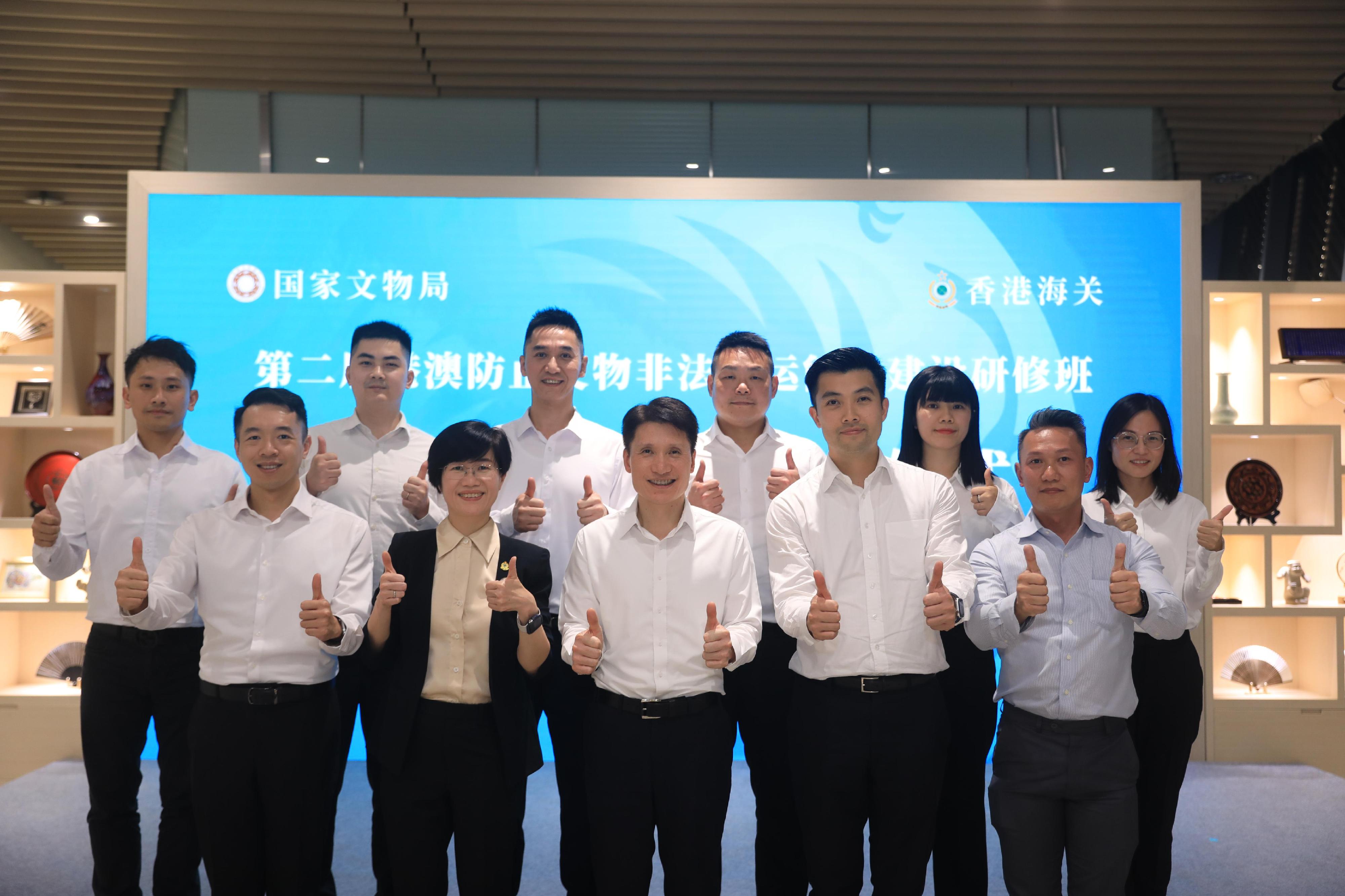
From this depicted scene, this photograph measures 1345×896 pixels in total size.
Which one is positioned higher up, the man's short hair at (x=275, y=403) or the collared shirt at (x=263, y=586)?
the man's short hair at (x=275, y=403)

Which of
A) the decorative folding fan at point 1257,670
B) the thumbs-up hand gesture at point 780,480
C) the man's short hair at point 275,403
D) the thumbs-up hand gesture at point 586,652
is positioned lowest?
the decorative folding fan at point 1257,670

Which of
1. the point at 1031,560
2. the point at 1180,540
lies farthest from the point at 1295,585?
the point at 1031,560

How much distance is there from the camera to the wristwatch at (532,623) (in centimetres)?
238

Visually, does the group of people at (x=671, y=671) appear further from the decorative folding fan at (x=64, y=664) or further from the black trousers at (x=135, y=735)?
the decorative folding fan at (x=64, y=664)

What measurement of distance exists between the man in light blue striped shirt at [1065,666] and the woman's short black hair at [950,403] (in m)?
0.40

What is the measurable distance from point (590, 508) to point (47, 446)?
4.03 m

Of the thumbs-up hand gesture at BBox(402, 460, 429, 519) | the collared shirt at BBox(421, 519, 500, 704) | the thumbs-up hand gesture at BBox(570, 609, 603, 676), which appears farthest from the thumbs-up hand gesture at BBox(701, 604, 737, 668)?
the thumbs-up hand gesture at BBox(402, 460, 429, 519)

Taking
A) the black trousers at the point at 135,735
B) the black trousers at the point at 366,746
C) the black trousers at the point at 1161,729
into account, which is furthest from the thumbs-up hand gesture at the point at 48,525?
the black trousers at the point at 1161,729

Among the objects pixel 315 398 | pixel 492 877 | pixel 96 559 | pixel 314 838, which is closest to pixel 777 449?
pixel 492 877

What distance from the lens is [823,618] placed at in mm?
2270

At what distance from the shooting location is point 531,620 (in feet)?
7.83

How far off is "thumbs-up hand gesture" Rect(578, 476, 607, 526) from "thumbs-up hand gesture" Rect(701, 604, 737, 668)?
1.96 ft

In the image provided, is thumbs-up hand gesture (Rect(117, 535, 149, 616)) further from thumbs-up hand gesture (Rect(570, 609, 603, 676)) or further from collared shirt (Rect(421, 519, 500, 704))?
thumbs-up hand gesture (Rect(570, 609, 603, 676))

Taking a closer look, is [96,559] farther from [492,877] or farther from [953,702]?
[953,702]
